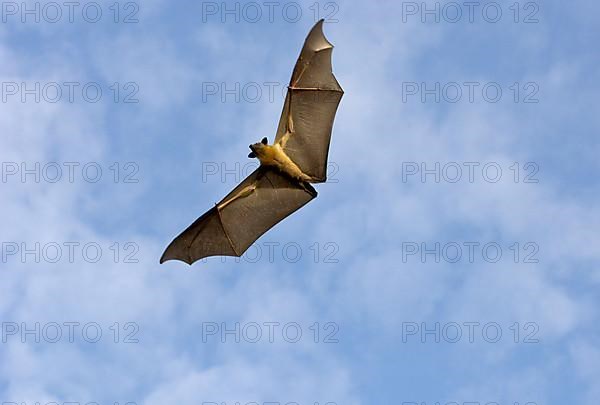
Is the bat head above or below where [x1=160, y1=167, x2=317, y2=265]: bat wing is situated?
above

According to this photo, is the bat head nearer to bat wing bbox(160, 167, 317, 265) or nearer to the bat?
the bat

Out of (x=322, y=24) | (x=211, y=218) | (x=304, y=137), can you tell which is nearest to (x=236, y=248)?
(x=211, y=218)

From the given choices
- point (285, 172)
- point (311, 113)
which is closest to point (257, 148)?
point (285, 172)

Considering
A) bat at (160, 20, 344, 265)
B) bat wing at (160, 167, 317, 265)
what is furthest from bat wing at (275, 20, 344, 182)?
bat wing at (160, 167, 317, 265)

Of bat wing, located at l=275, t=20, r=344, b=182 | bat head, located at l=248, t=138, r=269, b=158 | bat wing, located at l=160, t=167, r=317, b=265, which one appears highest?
bat wing, located at l=275, t=20, r=344, b=182

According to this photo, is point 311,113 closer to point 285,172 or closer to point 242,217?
point 285,172

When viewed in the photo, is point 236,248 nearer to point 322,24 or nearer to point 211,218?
point 211,218

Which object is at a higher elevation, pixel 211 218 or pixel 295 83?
pixel 295 83
